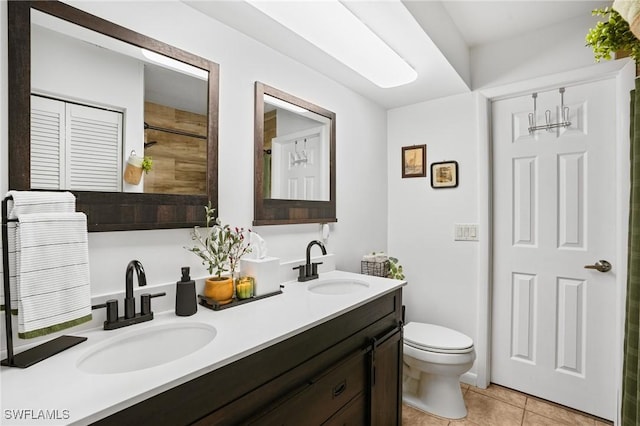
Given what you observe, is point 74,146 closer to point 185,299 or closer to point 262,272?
point 185,299

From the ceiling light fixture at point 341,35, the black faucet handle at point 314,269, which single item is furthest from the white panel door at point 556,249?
the black faucet handle at point 314,269

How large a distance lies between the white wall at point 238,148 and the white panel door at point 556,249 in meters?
1.00

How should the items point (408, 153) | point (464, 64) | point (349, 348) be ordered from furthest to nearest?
point (408, 153) < point (464, 64) < point (349, 348)

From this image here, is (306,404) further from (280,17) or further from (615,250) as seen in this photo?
(615,250)

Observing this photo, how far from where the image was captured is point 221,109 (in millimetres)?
1541

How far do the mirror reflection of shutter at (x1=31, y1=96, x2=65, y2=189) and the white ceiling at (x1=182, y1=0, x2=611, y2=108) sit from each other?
727mm

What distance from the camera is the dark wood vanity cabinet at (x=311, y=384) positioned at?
832 millimetres

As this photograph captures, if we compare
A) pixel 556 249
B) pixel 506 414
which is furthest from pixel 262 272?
pixel 556 249

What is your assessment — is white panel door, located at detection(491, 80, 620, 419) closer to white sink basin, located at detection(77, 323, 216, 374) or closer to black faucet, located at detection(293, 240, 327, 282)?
black faucet, located at detection(293, 240, 327, 282)

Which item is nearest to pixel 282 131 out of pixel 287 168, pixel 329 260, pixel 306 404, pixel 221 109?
pixel 287 168

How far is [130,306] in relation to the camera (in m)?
1.15

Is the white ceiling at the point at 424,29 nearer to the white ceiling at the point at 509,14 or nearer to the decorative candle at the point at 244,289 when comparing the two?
the white ceiling at the point at 509,14

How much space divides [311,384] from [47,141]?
122 centimetres

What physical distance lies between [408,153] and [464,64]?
744 mm
